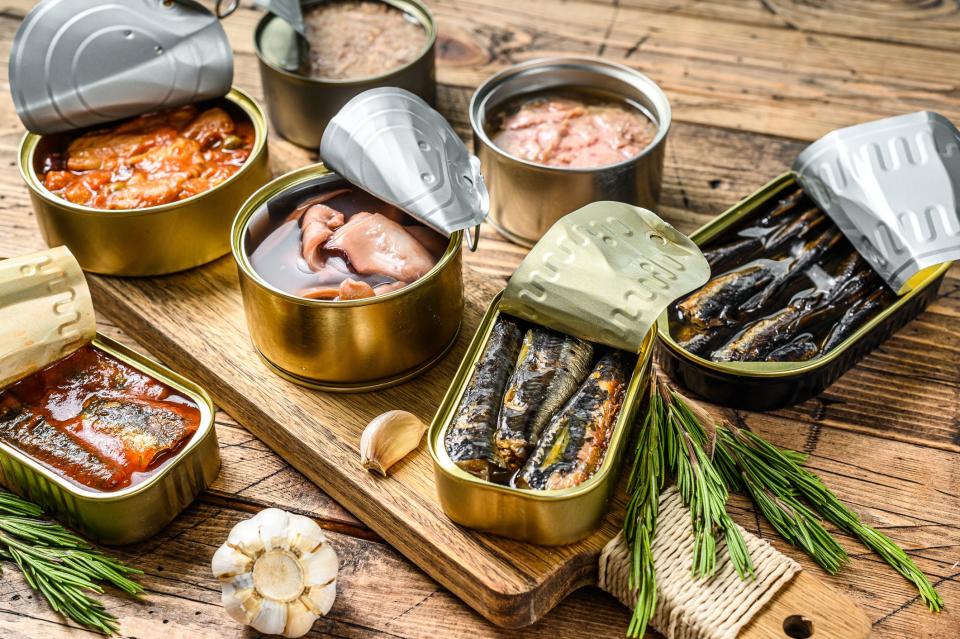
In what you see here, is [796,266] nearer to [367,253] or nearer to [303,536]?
[367,253]

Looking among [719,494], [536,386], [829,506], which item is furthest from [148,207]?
[829,506]

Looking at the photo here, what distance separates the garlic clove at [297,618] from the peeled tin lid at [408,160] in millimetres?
846

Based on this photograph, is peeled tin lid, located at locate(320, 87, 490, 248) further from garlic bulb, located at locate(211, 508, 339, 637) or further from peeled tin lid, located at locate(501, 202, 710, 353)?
garlic bulb, located at locate(211, 508, 339, 637)

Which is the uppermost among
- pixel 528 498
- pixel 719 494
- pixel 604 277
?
pixel 604 277

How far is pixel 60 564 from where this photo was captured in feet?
6.86

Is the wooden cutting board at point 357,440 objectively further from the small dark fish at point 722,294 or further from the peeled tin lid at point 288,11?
the peeled tin lid at point 288,11

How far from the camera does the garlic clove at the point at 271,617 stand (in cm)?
196

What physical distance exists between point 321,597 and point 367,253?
0.79 metres

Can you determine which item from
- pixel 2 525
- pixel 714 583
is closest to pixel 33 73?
pixel 2 525

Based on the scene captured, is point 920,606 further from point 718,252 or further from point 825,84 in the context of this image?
point 825,84

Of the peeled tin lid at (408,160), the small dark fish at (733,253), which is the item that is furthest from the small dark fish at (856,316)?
the peeled tin lid at (408,160)

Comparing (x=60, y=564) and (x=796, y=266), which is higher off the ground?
(x=796, y=266)

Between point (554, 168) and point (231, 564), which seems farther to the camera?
point (554, 168)

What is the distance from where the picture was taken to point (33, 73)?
2.65 m
